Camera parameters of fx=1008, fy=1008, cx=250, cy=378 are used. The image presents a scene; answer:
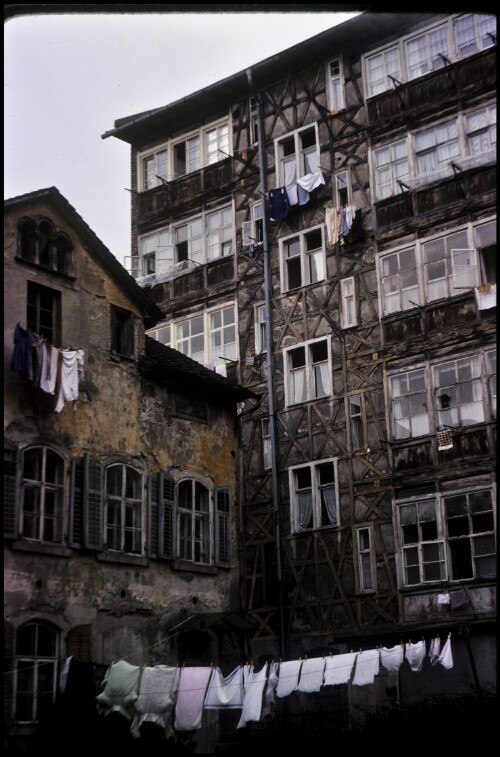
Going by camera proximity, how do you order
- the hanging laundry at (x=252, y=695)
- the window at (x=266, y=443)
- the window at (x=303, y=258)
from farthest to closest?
the window at (x=303, y=258) → the window at (x=266, y=443) → the hanging laundry at (x=252, y=695)

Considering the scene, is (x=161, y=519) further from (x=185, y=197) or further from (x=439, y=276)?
(x=185, y=197)

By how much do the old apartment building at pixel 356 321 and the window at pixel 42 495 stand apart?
22.7 ft

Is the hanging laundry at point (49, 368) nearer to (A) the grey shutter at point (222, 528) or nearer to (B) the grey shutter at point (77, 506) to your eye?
(B) the grey shutter at point (77, 506)

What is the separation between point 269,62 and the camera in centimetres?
3219

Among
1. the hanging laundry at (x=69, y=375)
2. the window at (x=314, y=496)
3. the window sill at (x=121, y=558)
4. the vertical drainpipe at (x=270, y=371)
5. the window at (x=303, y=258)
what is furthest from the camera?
the window at (x=303, y=258)

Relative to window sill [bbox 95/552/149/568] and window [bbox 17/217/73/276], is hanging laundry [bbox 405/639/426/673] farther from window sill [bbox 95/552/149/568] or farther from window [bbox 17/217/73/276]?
window [bbox 17/217/73/276]

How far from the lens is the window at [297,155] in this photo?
3172 centimetres

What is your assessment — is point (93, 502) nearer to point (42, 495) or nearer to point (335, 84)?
point (42, 495)

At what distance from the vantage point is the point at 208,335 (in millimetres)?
32625

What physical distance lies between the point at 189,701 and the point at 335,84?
791 inches

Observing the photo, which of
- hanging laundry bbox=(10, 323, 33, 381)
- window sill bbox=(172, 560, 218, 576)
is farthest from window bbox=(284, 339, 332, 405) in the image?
hanging laundry bbox=(10, 323, 33, 381)

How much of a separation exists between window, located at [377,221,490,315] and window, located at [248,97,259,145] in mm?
7280


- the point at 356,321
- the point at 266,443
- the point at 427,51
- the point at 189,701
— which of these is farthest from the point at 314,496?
the point at 427,51

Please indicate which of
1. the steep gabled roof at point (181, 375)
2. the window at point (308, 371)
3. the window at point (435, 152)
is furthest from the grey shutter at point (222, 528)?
the window at point (435, 152)
